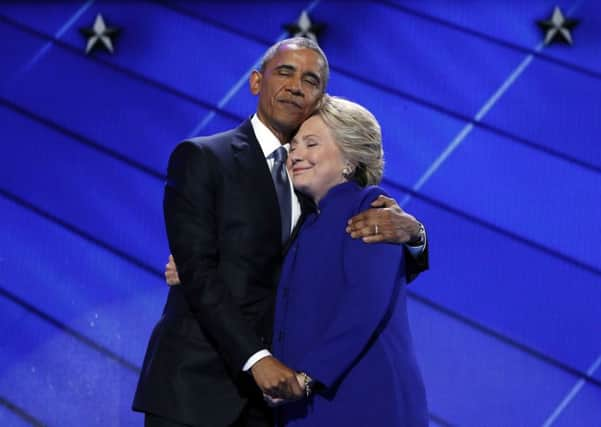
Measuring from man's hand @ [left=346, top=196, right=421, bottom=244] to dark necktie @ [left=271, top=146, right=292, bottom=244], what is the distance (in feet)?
0.76

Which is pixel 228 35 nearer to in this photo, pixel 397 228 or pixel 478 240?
pixel 478 240

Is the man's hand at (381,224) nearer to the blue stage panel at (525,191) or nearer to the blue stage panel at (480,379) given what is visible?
the blue stage panel at (480,379)

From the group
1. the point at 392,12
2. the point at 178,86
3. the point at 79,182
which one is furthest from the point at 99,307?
the point at 392,12

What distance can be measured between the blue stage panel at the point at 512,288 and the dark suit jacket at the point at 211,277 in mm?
1626

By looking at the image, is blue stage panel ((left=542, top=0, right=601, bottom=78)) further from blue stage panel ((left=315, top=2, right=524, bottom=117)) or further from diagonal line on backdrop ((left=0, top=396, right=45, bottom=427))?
diagonal line on backdrop ((left=0, top=396, right=45, bottom=427))

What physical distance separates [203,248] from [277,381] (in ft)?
1.17

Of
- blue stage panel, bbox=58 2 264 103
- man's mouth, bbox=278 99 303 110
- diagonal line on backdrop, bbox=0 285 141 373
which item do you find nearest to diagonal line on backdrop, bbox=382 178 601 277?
blue stage panel, bbox=58 2 264 103

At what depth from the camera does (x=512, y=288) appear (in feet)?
13.1

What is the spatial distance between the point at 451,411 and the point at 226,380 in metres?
1.46

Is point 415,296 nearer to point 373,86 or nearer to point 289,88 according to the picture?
Answer: point 373,86

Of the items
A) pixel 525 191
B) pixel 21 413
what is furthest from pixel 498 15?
pixel 21 413

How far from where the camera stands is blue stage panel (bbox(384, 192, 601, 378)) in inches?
152

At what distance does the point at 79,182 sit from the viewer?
177 inches

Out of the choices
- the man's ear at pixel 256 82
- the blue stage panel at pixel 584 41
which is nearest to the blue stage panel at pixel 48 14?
the blue stage panel at pixel 584 41
